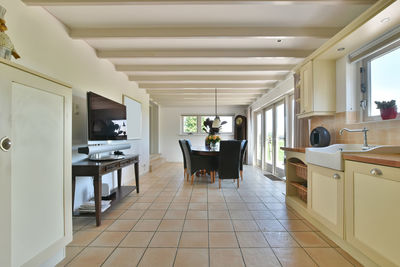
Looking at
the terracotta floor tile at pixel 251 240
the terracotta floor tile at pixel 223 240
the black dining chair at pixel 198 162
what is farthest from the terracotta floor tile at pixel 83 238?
the black dining chair at pixel 198 162

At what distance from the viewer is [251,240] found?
1.77 metres

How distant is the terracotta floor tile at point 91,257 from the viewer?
1.46 metres

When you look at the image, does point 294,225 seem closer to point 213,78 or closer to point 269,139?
point 213,78

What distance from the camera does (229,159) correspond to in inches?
139

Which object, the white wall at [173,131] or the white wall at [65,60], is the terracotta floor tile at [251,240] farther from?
the white wall at [173,131]

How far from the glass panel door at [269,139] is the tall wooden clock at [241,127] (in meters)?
1.27

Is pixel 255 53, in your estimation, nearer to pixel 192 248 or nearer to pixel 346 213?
pixel 346 213

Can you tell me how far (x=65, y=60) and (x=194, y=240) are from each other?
2.52m

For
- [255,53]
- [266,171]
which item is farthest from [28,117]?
[266,171]

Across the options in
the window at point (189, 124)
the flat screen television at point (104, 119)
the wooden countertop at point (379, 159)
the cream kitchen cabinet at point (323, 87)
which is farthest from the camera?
the window at point (189, 124)

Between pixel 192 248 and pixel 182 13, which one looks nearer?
pixel 192 248

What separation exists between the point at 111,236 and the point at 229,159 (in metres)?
2.29

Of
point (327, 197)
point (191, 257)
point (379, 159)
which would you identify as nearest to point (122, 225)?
point (191, 257)

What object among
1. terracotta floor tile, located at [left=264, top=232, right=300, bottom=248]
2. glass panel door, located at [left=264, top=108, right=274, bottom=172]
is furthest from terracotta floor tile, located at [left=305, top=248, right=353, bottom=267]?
glass panel door, located at [left=264, top=108, right=274, bottom=172]
